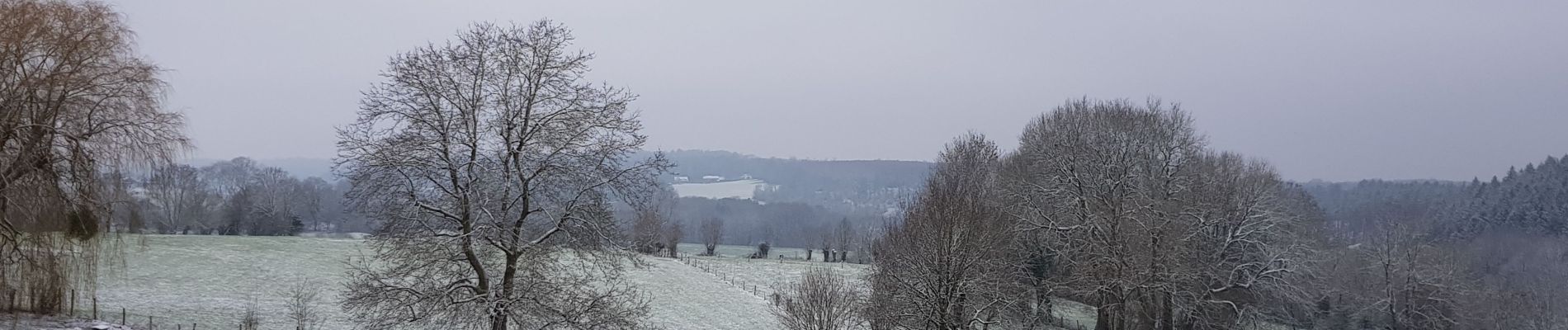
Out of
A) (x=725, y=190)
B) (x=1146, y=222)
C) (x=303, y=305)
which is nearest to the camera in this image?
(x=303, y=305)

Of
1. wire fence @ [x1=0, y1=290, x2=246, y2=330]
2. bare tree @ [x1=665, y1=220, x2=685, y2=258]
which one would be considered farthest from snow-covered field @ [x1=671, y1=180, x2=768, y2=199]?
wire fence @ [x1=0, y1=290, x2=246, y2=330]

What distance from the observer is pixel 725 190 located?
104 meters

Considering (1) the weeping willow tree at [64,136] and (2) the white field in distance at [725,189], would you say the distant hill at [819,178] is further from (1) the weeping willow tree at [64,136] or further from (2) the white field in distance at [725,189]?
(1) the weeping willow tree at [64,136]

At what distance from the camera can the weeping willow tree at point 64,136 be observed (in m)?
15.3

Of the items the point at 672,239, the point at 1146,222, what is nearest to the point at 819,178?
the point at 672,239

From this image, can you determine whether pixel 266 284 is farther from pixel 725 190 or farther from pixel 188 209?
pixel 725 190

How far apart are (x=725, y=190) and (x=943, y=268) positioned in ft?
271

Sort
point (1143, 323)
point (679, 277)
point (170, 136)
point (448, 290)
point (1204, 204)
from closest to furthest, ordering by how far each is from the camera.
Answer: point (448, 290) < point (170, 136) < point (1143, 323) < point (1204, 204) < point (679, 277)

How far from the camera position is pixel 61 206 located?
1617 centimetres

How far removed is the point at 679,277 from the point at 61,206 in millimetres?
26878

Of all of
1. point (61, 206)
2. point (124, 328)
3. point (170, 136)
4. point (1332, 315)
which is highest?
point (170, 136)

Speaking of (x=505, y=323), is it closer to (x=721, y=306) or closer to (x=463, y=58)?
(x=463, y=58)

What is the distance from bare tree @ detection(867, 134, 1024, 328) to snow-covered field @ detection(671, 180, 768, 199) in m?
55.8

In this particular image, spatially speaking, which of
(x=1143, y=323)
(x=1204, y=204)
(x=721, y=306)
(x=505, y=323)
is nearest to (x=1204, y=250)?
(x=1204, y=204)
